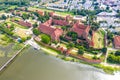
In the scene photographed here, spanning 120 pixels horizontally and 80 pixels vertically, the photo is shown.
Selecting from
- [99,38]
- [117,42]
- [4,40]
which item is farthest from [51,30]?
[117,42]

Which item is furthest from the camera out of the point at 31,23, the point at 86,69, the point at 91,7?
the point at 91,7

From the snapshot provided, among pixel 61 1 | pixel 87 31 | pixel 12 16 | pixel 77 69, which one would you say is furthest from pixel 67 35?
pixel 61 1

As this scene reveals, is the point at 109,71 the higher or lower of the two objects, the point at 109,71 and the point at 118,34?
the lower

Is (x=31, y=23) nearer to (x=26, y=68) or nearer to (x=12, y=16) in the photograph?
(x=12, y=16)

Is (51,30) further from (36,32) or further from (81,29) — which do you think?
(81,29)

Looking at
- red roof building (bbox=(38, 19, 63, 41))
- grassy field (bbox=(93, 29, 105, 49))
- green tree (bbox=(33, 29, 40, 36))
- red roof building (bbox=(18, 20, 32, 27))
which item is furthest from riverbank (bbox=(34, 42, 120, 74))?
red roof building (bbox=(18, 20, 32, 27))

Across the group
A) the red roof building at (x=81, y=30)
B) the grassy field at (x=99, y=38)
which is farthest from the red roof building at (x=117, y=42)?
the red roof building at (x=81, y=30)

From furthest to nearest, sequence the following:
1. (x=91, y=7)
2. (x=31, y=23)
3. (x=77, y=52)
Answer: (x=91, y=7), (x=31, y=23), (x=77, y=52)
